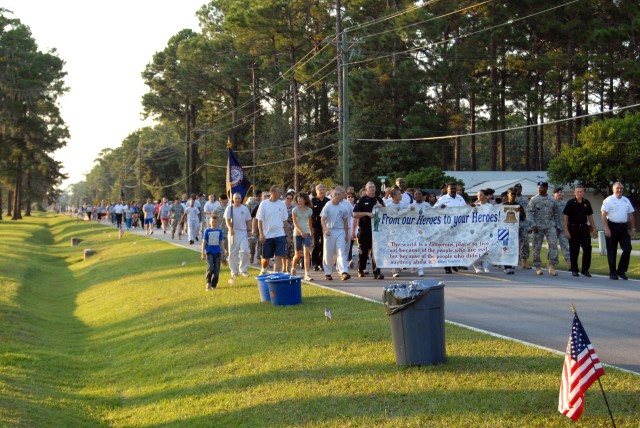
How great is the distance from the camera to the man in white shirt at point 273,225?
15.6 meters

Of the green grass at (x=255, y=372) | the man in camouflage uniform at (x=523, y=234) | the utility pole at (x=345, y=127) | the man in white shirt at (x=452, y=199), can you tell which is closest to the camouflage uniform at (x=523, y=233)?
the man in camouflage uniform at (x=523, y=234)

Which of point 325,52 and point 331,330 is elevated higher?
point 325,52

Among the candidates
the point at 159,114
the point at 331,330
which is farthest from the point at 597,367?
the point at 159,114

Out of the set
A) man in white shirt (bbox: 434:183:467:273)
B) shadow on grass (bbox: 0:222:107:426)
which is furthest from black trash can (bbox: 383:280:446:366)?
man in white shirt (bbox: 434:183:467:273)

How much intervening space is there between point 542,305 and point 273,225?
557 centimetres

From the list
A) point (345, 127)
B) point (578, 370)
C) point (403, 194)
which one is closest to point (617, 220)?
point (403, 194)

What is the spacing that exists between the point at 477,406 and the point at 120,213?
4442cm

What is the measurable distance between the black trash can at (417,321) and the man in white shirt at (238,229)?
8.47 meters

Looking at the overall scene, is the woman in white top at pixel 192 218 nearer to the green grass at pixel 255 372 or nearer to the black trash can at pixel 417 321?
the green grass at pixel 255 372

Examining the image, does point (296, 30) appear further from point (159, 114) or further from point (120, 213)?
point (159, 114)

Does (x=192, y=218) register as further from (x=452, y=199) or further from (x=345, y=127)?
(x=452, y=199)

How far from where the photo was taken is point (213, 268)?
641 inches

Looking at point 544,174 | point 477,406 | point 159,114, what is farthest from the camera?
point 159,114

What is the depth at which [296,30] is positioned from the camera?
5788 cm
